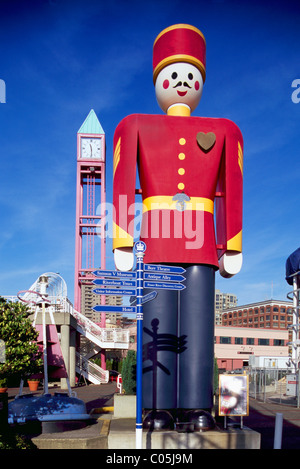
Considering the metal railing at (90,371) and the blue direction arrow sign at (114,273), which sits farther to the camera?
the metal railing at (90,371)

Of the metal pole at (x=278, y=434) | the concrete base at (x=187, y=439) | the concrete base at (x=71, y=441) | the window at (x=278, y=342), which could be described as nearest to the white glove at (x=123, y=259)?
the concrete base at (x=187, y=439)

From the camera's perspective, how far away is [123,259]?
29.2 feet

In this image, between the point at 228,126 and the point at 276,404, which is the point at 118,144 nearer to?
the point at 228,126

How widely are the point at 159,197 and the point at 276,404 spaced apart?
14473mm

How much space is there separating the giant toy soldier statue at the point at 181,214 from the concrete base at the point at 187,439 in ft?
1.49

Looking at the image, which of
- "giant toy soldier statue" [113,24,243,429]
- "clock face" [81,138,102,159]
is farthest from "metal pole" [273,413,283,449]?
"clock face" [81,138,102,159]

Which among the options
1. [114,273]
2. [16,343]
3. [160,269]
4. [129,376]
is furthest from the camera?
[16,343]

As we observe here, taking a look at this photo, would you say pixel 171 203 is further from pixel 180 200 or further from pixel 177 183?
pixel 177 183

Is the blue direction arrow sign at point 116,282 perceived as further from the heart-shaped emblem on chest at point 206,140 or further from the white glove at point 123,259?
the heart-shaped emblem on chest at point 206,140

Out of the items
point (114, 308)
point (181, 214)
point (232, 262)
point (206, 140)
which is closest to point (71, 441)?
point (114, 308)

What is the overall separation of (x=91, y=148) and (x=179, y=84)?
21.5 metres

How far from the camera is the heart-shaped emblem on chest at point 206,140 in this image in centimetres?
908
